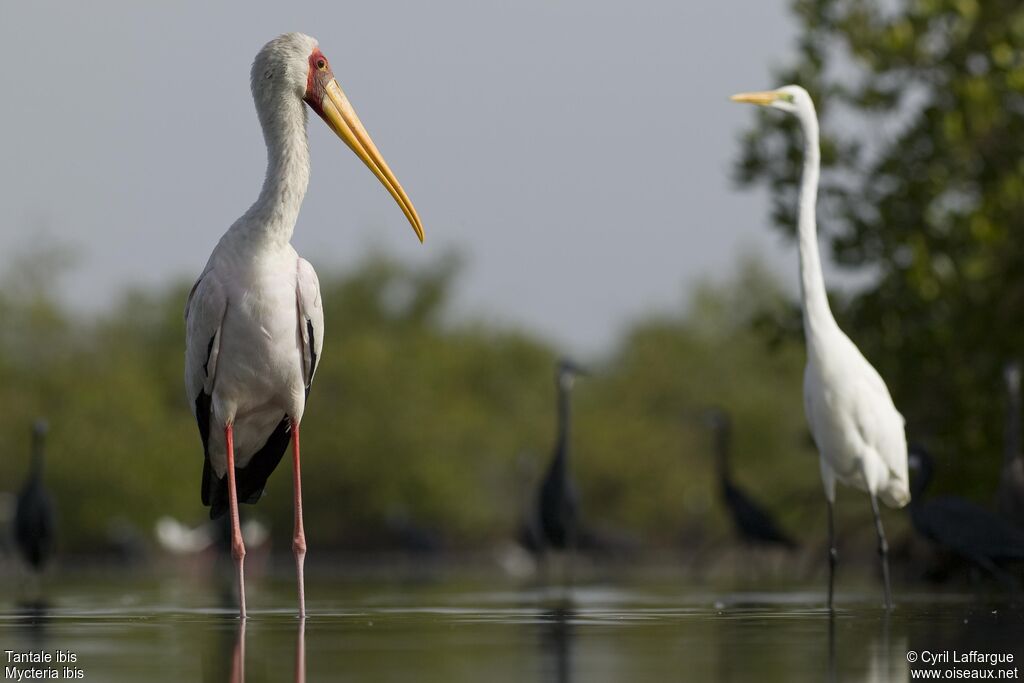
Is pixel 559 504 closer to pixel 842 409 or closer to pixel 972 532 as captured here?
pixel 972 532

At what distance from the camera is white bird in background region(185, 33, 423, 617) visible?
913 cm

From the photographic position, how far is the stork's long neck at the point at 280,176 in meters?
9.13

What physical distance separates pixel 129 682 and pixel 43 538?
1590 cm

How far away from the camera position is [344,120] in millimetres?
9867

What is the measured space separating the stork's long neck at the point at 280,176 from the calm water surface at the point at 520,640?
6.17ft

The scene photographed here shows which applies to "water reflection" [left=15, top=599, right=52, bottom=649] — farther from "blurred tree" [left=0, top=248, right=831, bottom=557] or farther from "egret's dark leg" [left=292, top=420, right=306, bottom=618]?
"blurred tree" [left=0, top=248, right=831, bottom=557]

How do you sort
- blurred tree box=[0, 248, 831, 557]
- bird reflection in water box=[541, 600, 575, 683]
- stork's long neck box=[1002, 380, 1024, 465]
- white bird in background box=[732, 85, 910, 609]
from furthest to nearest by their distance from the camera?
blurred tree box=[0, 248, 831, 557] < stork's long neck box=[1002, 380, 1024, 465] < white bird in background box=[732, 85, 910, 609] < bird reflection in water box=[541, 600, 575, 683]

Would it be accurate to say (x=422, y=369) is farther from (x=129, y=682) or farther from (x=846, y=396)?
(x=129, y=682)

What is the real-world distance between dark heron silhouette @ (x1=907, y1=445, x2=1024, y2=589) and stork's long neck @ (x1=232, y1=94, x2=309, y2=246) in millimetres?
6153

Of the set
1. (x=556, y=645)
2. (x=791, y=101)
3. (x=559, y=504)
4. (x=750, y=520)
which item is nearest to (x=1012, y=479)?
(x=791, y=101)

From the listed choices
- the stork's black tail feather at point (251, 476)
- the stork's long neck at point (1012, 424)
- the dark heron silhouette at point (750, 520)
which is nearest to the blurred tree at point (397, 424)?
the dark heron silhouette at point (750, 520)

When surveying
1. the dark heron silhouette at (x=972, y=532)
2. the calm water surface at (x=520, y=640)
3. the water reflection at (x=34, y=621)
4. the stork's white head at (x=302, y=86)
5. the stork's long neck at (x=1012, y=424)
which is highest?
the stork's white head at (x=302, y=86)

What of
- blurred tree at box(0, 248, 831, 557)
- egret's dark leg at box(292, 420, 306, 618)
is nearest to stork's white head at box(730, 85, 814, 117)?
egret's dark leg at box(292, 420, 306, 618)

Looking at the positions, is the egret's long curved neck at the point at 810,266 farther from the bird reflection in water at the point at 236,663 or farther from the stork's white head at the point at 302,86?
the bird reflection in water at the point at 236,663
